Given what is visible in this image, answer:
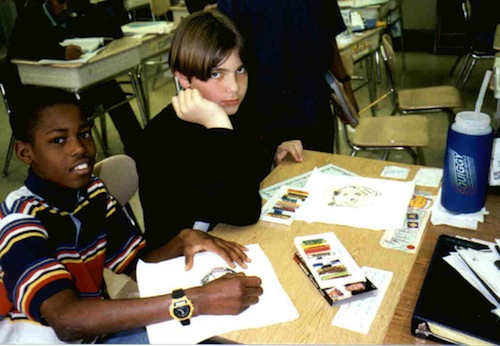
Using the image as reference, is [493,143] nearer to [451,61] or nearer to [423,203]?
[423,203]

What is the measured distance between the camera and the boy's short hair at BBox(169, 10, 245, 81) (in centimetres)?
125

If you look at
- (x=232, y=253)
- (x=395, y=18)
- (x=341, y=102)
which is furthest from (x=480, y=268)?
(x=395, y=18)

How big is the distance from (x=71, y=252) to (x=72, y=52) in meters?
2.10

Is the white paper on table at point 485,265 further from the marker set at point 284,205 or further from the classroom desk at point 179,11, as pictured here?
the classroom desk at point 179,11

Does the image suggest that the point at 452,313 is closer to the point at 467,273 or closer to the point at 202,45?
the point at 467,273

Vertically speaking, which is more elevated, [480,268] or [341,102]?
[480,268]

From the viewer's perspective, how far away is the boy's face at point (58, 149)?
3.56 feet

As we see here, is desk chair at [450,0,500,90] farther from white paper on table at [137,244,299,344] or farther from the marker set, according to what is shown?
white paper on table at [137,244,299,344]

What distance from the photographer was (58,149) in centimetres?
110

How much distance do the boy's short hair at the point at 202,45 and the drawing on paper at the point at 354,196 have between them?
17.7 inches

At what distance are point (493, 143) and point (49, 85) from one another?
2.51 meters

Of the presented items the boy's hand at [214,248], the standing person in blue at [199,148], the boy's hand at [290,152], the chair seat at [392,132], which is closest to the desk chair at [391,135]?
the chair seat at [392,132]

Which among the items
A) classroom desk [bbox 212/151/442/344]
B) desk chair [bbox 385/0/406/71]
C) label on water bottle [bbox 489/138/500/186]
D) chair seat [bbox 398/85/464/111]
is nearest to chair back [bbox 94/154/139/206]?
classroom desk [bbox 212/151/442/344]

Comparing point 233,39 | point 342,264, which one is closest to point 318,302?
point 342,264
